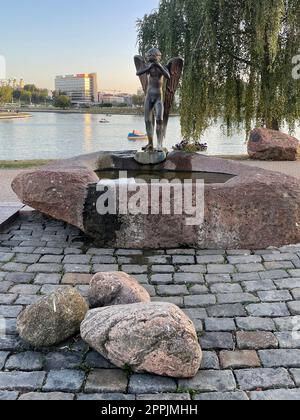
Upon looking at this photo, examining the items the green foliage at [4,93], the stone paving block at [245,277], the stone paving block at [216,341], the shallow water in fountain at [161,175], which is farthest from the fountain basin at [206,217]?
the green foliage at [4,93]

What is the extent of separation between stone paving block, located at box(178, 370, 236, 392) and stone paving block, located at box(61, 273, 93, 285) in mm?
1625

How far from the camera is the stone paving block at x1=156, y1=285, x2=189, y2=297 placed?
12.6 ft

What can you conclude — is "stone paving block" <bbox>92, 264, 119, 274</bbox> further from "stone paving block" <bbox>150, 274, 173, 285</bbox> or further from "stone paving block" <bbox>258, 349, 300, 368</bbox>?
"stone paving block" <bbox>258, 349, 300, 368</bbox>

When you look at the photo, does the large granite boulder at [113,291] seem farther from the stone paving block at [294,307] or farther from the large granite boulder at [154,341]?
the stone paving block at [294,307]

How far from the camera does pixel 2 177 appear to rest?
31.3 feet

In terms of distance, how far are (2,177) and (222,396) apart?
8.03 meters

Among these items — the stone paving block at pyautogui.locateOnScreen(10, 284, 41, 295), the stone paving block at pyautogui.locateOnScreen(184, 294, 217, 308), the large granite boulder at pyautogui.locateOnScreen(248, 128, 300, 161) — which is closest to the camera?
the stone paving block at pyautogui.locateOnScreen(184, 294, 217, 308)

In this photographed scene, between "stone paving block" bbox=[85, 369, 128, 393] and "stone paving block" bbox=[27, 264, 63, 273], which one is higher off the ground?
"stone paving block" bbox=[27, 264, 63, 273]

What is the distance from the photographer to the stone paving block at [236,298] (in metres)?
3.71

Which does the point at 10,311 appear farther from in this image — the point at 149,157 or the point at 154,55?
the point at 154,55

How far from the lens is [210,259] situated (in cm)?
466

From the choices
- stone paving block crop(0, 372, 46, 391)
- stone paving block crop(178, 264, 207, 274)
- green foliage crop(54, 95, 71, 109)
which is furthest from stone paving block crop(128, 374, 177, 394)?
green foliage crop(54, 95, 71, 109)

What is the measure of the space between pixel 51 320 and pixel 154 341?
2.62 feet
